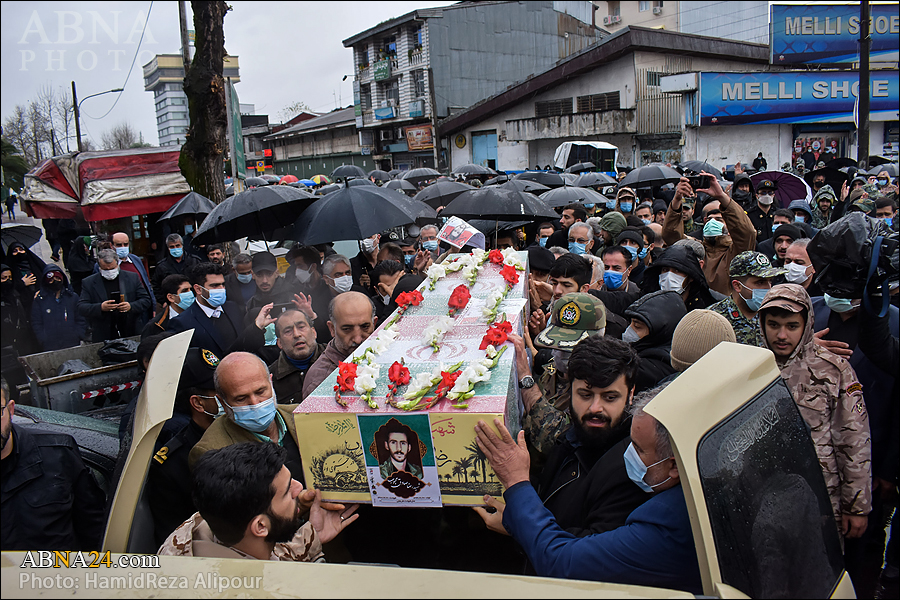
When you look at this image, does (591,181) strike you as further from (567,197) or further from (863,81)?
(863,81)

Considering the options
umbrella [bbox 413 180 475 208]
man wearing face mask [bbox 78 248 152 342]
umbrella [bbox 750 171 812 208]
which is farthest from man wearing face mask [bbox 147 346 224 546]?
umbrella [bbox 750 171 812 208]

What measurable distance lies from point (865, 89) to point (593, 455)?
44.1 feet

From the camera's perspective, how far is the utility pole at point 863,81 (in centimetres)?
1166

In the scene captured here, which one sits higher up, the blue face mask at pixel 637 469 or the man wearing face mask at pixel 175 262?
the man wearing face mask at pixel 175 262

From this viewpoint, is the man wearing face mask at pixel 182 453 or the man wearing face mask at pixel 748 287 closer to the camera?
the man wearing face mask at pixel 182 453

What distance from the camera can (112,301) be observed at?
7207 millimetres

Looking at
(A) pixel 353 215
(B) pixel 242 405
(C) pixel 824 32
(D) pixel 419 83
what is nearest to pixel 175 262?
(A) pixel 353 215

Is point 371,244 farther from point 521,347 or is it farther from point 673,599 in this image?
point 673,599

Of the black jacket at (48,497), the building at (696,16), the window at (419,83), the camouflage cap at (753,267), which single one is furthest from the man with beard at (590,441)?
the window at (419,83)

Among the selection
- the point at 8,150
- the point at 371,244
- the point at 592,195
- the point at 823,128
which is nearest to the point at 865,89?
the point at 592,195

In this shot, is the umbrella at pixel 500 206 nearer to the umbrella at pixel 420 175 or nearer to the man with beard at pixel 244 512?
the man with beard at pixel 244 512

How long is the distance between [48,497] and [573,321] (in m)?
2.63

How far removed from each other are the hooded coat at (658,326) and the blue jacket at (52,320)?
6.98 m

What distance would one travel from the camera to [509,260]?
470cm
